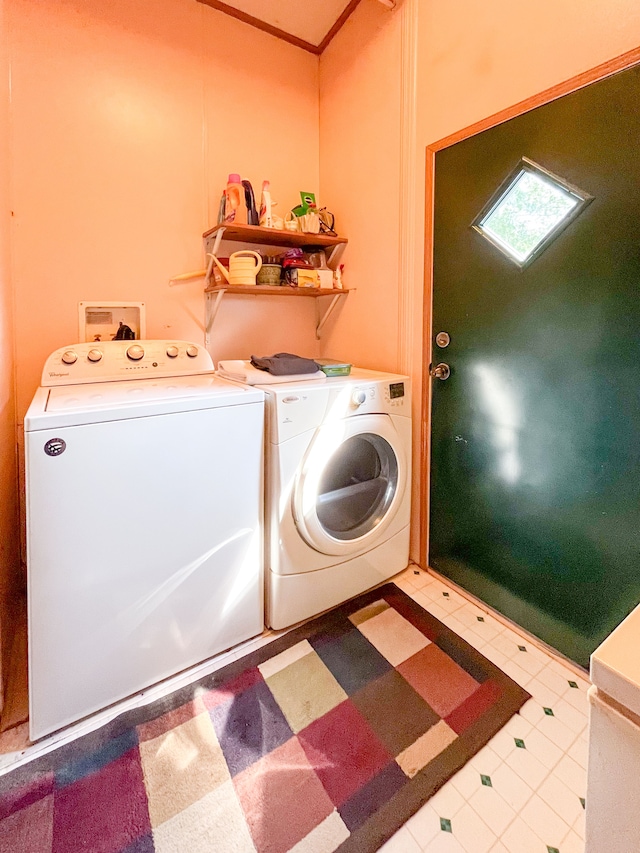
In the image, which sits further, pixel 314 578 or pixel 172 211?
pixel 172 211

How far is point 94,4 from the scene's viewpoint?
1.75 m

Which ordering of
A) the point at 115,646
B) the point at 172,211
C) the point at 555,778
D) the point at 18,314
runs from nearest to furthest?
the point at 555,778 → the point at 115,646 → the point at 18,314 → the point at 172,211

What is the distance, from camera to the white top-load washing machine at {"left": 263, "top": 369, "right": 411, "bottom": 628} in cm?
147

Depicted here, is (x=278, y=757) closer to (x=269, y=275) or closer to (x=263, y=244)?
(x=269, y=275)

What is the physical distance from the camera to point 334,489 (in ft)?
5.61

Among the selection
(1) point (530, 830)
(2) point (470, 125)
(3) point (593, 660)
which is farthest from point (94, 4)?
(1) point (530, 830)

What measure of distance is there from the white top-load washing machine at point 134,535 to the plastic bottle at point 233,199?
903 mm

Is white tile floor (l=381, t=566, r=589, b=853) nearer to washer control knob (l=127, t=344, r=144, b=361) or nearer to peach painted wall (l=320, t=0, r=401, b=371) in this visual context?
peach painted wall (l=320, t=0, r=401, b=371)

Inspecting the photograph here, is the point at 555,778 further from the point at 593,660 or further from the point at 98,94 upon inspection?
the point at 98,94

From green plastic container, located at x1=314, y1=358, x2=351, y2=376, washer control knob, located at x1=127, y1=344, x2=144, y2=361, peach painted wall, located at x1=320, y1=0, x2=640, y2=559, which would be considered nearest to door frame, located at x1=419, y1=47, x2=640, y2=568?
peach painted wall, located at x1=320, y1=0, x2=640, y2=559

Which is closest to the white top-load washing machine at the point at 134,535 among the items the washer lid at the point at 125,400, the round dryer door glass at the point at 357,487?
the washer lid at the point at 125,400

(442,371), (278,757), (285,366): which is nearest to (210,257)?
(285,366)

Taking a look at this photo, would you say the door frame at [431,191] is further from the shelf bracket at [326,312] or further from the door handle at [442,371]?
the shelf bracket at [326,312]

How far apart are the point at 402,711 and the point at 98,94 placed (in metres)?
2.60
